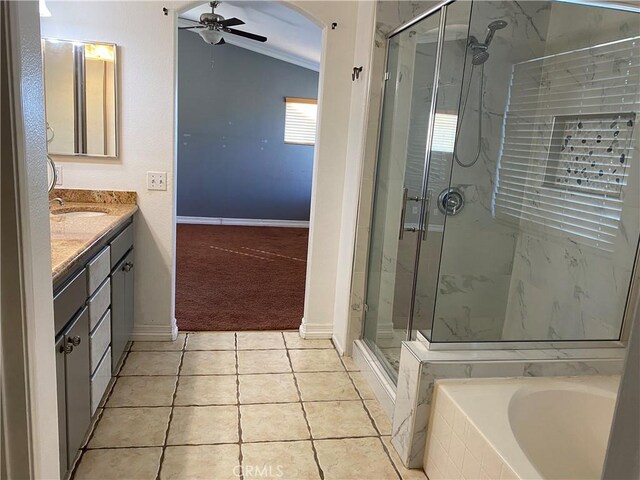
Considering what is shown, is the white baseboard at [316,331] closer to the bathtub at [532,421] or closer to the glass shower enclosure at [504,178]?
the glass shower enclosure at [504,178]

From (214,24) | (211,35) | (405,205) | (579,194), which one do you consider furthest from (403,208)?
(211,35)

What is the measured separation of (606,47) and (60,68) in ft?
9.54

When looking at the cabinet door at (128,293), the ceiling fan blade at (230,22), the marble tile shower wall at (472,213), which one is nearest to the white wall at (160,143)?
the cabinet door at (128,293)

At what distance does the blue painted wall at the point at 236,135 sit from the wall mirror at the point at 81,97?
3.95 m

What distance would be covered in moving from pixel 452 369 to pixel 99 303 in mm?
1519

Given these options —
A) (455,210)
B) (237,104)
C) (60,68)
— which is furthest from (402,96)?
(237,104)

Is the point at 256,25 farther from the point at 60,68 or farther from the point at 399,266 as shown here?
the point at 399,266

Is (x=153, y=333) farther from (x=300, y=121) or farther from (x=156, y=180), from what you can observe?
(x=300, y=121)

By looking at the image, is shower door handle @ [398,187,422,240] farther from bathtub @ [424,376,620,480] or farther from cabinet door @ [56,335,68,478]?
cabinet door @ [56,335,68,478]

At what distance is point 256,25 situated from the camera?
17.3ft

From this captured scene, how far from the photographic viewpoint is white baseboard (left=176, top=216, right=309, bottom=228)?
696 centimetres

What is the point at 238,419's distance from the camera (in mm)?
2182

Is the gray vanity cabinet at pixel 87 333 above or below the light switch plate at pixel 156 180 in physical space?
below

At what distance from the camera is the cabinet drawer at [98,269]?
6.00 feet
